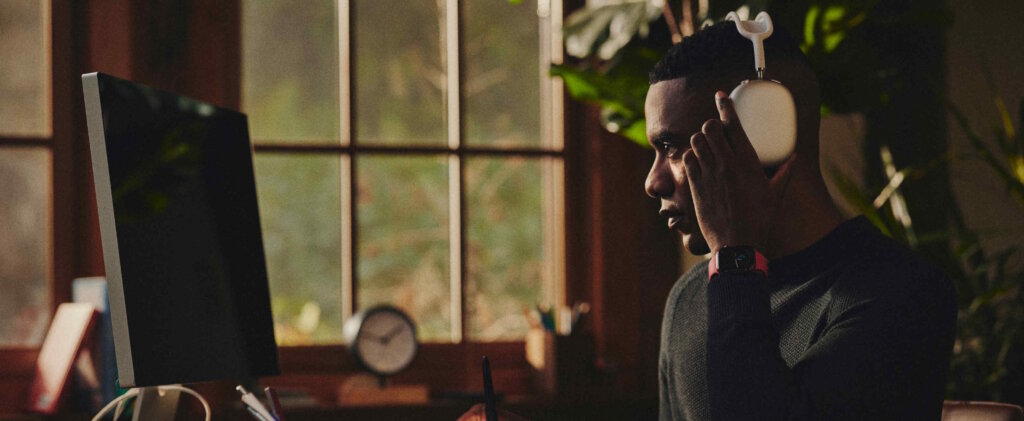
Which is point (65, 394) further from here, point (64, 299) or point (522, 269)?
point (522, 269)

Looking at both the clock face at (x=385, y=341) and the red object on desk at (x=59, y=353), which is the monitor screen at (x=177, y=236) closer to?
the red object on desk at (x=59, y=353)

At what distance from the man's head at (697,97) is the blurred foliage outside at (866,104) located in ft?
2.96

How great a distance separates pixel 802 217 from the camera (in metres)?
1.27

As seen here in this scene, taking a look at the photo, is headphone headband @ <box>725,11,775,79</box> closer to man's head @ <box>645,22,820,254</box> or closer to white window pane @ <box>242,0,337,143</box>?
man's head @ <box>645,22,820,254</box>

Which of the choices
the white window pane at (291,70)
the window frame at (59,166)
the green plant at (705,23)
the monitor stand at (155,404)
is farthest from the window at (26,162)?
the monitor stand at (155,404)

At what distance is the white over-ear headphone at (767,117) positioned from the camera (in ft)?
3.74

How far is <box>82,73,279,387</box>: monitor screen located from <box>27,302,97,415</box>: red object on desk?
3.15ft

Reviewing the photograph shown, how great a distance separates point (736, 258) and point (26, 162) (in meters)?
1.97

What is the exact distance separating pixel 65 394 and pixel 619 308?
140 centimetres

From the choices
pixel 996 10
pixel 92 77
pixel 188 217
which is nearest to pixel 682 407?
pixel 188 217

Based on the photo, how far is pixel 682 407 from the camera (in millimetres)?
1418

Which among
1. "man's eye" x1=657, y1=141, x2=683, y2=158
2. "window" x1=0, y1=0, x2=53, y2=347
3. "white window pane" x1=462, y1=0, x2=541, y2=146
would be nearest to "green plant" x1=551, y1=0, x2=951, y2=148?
"white window pane" x1=462, y1=0, x2=541, y2=146

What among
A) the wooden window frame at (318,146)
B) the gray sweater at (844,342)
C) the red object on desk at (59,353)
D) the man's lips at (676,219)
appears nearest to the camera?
the gray sweater at (844,342)

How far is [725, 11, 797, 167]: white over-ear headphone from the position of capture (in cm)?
114
